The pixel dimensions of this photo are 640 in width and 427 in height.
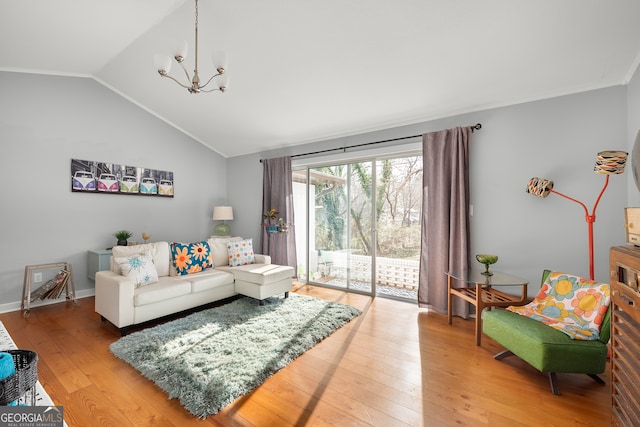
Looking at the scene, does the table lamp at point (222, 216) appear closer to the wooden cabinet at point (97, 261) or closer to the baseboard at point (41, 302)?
the wooden cabinet at point (97, 261)

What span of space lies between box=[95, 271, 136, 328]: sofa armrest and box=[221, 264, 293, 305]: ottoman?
1.18 m

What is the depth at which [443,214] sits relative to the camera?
3346 millimetres

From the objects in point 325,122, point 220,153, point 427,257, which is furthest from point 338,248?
point 220,153

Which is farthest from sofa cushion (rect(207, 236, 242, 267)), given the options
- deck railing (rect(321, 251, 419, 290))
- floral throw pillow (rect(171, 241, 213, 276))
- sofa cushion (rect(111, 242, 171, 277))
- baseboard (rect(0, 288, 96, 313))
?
baseboard (rect(0, 288, 96, 313))

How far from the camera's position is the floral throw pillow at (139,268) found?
287cm

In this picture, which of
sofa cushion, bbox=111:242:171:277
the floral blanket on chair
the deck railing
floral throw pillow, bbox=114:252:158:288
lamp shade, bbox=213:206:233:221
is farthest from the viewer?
lamp shade, bbox=213:206:233:221

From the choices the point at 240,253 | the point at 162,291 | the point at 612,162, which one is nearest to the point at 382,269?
the point at 240,253

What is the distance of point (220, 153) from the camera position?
18.8 feet

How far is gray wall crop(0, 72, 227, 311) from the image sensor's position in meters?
3.39

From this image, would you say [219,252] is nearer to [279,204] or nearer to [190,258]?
[190,258]

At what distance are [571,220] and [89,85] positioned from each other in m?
6.18

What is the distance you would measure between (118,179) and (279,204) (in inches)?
97.2

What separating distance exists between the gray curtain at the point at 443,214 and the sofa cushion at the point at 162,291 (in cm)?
283

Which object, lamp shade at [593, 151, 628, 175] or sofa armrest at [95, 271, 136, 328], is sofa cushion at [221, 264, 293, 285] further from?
lamp shade at [593, 151, 628, 175]
